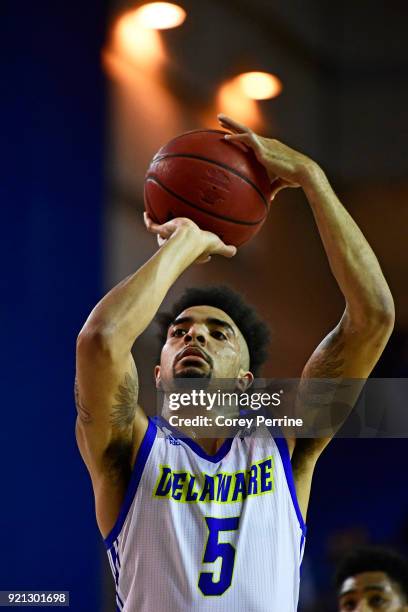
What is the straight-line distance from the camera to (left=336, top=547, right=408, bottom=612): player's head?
211 centimetres

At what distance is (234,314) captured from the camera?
2217mm

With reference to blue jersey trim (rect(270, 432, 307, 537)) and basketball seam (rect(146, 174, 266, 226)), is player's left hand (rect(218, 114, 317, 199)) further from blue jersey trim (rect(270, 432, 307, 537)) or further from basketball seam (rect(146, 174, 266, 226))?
blue jersey trim (rect(270, 432, 307, 537))

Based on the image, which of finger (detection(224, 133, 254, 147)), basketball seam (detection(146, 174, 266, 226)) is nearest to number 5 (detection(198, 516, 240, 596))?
basketball seam (detection(146, 174, 266, 226))

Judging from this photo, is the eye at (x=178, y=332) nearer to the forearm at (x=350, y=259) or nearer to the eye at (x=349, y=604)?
the forearm at (x=350, y=259)

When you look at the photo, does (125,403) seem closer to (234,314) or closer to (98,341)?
(98,341)

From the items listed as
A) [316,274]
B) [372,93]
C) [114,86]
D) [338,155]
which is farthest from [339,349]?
[114,86]

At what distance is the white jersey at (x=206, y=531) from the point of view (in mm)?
1760

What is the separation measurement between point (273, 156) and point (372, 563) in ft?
3.09

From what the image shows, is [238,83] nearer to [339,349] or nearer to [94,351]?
[339,349]

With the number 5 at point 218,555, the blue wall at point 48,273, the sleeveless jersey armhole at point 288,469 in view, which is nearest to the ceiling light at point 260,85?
the blue wall at point 48,273

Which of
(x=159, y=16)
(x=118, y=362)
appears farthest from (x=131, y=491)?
(x=159, y=16)

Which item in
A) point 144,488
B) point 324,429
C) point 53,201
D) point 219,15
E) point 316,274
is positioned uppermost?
point 219,15

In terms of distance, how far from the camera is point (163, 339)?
222 centimetres

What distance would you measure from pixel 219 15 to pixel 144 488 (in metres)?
1.25
